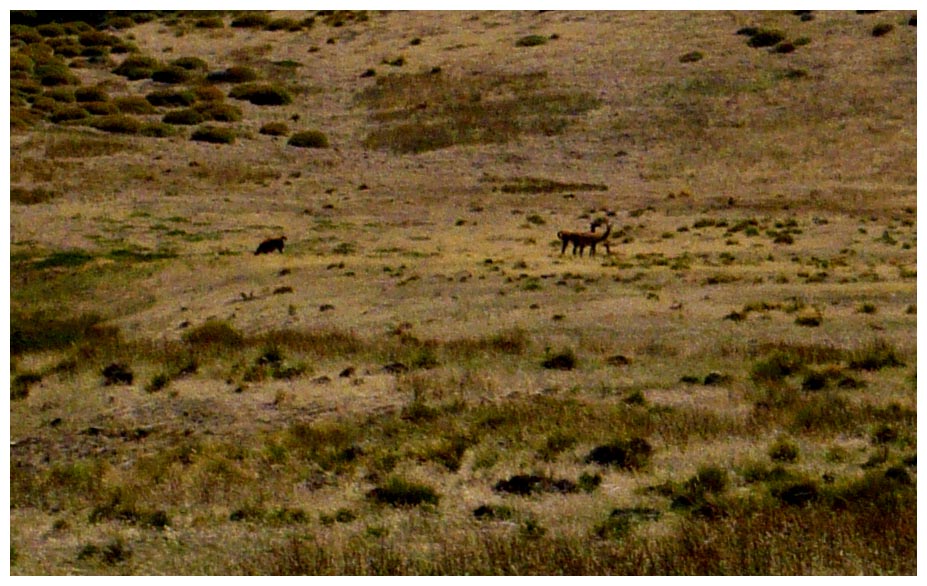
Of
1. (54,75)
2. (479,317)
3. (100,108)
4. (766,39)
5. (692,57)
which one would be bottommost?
(692,57)

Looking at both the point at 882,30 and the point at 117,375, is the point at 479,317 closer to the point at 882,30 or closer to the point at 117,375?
the point at 117,375

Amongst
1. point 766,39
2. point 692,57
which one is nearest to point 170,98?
point 692,57

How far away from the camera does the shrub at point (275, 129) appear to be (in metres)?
64.4

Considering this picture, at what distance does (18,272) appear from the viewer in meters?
35.6

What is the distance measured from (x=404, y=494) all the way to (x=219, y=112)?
53607mm

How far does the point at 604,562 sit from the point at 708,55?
61424 mm

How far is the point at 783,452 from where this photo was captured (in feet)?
52.7

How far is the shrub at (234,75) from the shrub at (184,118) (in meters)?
9.15

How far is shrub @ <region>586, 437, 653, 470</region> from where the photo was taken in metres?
16.0

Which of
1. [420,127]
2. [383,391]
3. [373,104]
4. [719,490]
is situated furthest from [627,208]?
[719,490]

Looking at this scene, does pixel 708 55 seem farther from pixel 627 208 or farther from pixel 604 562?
pixel 604 562

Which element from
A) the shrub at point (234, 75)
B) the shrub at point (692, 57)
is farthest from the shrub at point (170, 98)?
the shrub at point (692, 57)

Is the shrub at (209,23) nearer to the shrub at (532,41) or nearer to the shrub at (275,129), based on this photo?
the shrub at (532,41)

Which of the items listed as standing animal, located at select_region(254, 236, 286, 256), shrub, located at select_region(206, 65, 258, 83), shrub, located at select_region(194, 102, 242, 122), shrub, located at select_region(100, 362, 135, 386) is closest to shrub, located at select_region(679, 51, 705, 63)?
shrub, located at select_region(194, 102, 242, 122)
